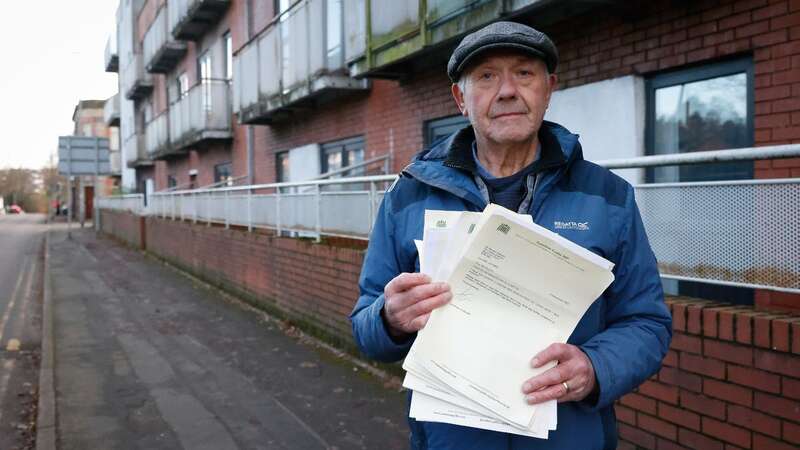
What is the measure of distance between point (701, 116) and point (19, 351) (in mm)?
7606

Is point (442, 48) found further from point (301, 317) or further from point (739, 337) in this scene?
point (739, 337)

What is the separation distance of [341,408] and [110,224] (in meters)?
26.7

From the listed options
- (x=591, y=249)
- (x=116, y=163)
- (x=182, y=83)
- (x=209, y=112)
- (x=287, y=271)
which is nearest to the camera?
(x=591, y=249)

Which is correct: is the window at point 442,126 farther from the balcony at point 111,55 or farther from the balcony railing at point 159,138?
the balcony at point 111,55

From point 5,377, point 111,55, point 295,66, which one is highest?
point 111,55

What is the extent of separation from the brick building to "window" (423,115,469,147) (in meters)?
0.03

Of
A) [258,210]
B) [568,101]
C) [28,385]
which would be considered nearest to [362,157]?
[258,210]

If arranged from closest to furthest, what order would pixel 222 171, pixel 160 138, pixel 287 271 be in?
pixel 287 271 < pixel 222 171 < pixel 160 138

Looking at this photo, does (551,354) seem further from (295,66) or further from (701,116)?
(295,66)

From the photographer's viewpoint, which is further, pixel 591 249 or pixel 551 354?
pixel 591 249

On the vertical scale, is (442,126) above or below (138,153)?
below

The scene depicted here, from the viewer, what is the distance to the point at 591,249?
5.78ft

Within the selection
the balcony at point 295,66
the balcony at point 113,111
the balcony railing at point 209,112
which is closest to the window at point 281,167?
the balcony at point 295,66

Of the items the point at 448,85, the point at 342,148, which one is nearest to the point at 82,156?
the point at 342,148
